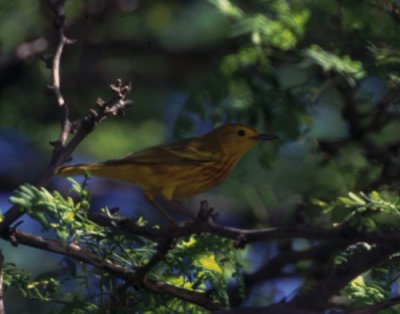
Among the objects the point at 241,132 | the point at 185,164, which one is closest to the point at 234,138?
the point at 241,132

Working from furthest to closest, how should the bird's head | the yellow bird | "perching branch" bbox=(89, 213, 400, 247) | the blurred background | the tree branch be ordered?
the bird's head
the blurred background
the yellow bird
the tree branch
"perching branch" bbox=(89, 213, 400, 247)

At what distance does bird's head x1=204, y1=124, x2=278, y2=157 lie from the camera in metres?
4.80

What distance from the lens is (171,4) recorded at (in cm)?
681

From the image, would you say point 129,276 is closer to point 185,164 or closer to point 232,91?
point 185,164

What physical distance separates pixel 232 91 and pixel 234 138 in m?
0.26

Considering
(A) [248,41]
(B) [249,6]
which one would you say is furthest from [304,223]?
(B) [249,6]

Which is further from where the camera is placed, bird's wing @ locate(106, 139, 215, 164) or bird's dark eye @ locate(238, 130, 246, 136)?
bird's dark eye @ locate(238, 130, 246, 136)

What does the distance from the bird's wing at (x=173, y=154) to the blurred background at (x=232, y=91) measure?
3.8 inches

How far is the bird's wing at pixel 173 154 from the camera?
4316 mm

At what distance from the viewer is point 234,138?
16.2ft

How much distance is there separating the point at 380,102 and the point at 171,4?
8.57ft

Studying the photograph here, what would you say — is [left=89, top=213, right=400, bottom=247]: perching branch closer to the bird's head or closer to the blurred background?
the blurred background

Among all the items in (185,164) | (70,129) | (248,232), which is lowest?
(185,164)

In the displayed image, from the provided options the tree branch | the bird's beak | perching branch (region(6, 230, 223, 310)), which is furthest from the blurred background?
perching branch (region(6, 230, 223, 310))
